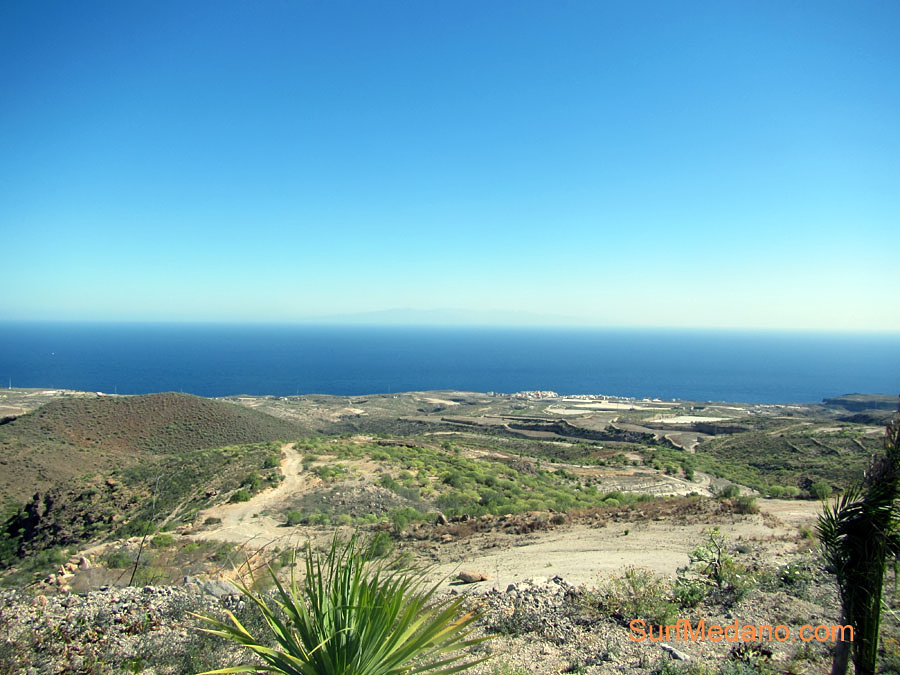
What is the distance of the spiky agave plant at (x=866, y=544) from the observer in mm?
3539

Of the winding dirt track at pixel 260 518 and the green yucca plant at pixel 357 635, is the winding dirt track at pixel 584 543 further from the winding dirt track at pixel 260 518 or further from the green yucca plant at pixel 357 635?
the green yucca plant at pixel 357 635

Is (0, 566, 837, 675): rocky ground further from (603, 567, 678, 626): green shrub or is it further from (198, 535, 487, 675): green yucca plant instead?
(198, 535, 487, 675): green yucca plant

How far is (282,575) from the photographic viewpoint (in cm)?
958

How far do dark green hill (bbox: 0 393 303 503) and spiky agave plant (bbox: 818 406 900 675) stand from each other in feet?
101

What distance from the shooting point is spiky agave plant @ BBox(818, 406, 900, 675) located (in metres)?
3.54

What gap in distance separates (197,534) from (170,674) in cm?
1002

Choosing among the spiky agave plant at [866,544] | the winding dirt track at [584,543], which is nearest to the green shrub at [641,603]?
the winding dirt track at [584,543]

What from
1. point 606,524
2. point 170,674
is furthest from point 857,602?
point 606,524

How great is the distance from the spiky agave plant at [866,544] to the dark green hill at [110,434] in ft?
101

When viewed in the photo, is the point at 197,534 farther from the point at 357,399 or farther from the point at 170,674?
the point at 357,399

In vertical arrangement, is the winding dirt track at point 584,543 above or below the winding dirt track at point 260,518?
above

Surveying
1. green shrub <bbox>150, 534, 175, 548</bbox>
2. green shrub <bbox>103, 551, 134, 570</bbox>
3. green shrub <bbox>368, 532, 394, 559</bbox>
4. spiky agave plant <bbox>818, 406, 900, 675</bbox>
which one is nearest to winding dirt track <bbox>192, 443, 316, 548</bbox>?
green shrub <bbox>150, 534, 175, 548</bbox>

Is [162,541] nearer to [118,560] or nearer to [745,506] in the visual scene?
[118,560]

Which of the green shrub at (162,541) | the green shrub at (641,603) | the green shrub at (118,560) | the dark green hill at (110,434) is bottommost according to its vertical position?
the dark green hill at (110,434)
